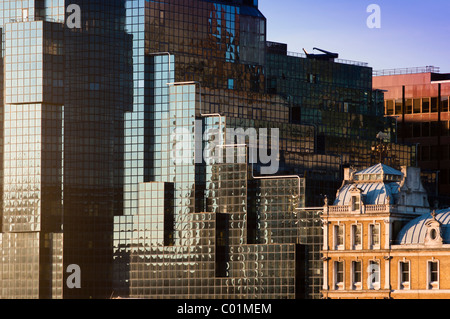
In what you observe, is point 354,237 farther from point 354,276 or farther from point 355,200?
point 354,276

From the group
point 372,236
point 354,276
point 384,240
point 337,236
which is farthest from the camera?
point 337,236

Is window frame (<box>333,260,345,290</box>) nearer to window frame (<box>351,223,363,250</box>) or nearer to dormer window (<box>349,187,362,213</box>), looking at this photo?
window frame (<box>351,223,363,250</box>)

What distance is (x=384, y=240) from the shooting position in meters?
172

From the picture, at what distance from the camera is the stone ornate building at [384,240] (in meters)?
167

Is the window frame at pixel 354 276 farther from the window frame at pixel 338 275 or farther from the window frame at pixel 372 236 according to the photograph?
the window frame at pixel 372 236

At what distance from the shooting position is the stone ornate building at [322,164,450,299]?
6565 inches

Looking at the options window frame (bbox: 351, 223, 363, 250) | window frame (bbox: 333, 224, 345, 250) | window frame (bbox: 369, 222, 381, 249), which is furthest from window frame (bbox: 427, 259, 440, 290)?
window frame (bbox: 333, 224, 345, 250)

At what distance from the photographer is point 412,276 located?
551 feet

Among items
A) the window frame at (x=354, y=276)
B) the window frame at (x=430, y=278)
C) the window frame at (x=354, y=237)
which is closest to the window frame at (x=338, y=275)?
the window frame at (x=354, y=276)

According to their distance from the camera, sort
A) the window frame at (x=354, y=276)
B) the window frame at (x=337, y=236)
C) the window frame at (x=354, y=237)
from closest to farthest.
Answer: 1. the window frame at (x=354, y=276)
2. the window frame at (x=354, y=237)
3. the window frame at (x=337, y=236)

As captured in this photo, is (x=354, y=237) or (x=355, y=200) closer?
(x=354, y=237)

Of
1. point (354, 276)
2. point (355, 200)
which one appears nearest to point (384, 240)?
point (354, 276)
